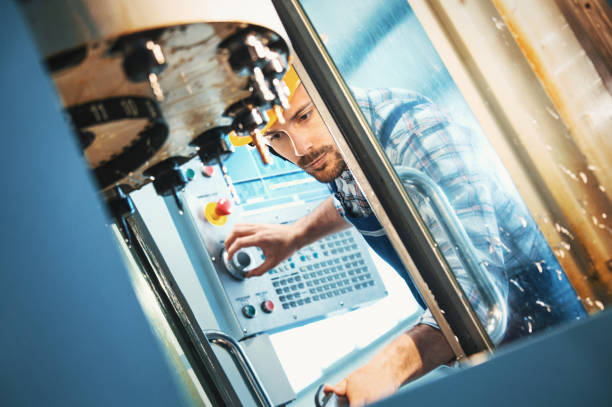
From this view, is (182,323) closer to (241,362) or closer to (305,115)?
(241,362)

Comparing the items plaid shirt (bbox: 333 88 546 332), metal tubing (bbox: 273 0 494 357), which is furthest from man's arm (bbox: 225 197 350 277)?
metal tubing (bbox: 273 0 494 357)

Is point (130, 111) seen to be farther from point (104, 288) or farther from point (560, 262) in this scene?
point (560, 262)

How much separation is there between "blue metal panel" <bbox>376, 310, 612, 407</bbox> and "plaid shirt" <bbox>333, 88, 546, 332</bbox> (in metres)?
0.76

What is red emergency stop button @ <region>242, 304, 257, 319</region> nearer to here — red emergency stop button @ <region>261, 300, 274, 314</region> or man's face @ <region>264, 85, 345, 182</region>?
red emergency stop button @ <region>261, 300, 274, 314</region>

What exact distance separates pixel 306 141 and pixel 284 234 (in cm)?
47

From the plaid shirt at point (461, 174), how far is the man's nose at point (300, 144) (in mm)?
690

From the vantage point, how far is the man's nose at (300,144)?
240 centimetres

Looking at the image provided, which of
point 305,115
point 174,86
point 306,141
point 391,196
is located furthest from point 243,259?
point 174,86

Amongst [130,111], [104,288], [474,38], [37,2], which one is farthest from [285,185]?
[104,288]

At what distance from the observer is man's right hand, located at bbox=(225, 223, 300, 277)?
2.53 meters

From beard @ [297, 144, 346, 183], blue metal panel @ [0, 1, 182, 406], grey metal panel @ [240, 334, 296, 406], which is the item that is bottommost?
grey metal panel @ [240, 334, 296, 406]

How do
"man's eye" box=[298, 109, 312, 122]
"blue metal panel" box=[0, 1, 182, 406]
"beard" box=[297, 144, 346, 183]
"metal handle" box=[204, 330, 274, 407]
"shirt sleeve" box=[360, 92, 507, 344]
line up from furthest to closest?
1. "beard" box=[297, 144, 346, 183]
2. "man's eye" box=[298, 109, 312, 122]
3. "metal handle" box=[204, 330, 274, 407]
4. "shirt sleeve" box=[360, 92, 507, 344]
5. "blue metal panel" box=[0, 1, 182, 406]

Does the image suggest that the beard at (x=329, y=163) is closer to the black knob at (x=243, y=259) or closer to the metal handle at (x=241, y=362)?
the black knob at (x=243, y=259)

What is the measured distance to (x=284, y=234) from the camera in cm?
271
